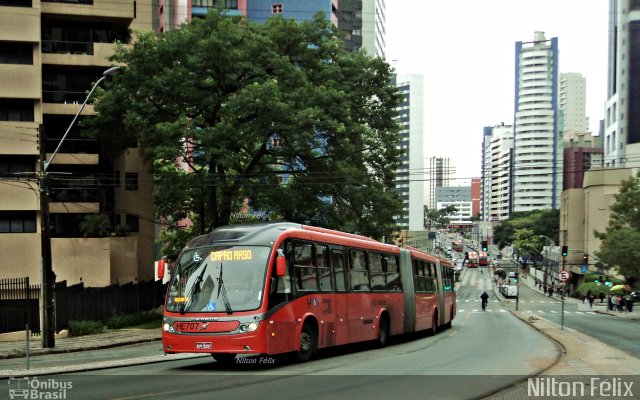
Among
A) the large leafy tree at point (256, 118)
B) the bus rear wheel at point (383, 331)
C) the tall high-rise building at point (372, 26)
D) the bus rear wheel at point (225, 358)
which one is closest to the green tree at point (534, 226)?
the tall high-rise building at point (372, 26)

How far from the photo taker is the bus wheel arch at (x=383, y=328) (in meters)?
22.7

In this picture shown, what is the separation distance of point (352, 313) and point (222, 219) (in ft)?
61.5

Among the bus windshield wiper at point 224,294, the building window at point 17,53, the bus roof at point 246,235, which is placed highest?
the building window at point 17,53

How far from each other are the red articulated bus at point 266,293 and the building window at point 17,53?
26011 millimetres

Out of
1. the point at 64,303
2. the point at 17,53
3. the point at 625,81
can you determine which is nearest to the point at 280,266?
the point at 64,303

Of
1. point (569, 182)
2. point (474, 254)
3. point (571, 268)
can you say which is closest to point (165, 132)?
point (571, 268)

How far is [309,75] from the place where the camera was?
38.7m

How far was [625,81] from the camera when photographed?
12362 centimetres

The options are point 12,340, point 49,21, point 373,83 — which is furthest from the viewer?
point 49,21

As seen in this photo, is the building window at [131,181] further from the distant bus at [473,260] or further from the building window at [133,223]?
the distant bus at [473,260]

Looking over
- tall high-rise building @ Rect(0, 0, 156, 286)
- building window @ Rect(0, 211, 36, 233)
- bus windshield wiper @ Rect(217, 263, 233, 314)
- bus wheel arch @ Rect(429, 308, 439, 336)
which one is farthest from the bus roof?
building window @ Rect(0, 211, 36, 233)

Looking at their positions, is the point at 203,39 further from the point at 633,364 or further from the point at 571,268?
the point at 571,268

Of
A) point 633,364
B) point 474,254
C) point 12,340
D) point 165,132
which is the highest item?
point 165,132

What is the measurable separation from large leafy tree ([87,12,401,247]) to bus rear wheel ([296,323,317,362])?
16287mm
